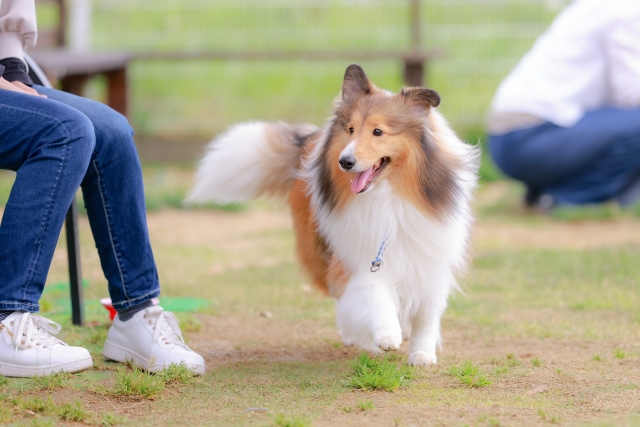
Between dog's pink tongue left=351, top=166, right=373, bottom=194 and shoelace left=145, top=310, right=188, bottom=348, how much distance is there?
2.76 ft

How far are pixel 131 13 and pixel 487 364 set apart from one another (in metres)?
8.29

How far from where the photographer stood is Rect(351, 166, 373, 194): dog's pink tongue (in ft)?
10.1

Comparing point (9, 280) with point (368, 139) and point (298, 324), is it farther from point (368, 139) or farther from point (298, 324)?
point (298, 324)

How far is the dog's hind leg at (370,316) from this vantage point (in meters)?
2.93

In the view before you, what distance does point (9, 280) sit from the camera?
8.74 feet

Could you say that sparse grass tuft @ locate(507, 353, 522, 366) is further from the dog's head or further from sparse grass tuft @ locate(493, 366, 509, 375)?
the dog's head

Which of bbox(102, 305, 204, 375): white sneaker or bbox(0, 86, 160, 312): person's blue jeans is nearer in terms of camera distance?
bbox(0, 86, 160, 312): person's blue jeans

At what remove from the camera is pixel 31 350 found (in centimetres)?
277

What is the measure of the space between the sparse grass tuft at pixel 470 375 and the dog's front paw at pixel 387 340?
238mm

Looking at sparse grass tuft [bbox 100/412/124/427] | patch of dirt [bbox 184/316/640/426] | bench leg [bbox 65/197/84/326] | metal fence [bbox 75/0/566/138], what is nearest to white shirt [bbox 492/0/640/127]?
metal fence [bbox 75/0/566/138]

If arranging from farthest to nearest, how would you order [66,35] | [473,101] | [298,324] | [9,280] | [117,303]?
1. [473,101]
2. [66,35]
3. [298,324]
4. [117,303]
5. [9,280]

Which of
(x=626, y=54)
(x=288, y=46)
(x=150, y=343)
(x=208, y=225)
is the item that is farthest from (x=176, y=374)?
(x=288, y=46)

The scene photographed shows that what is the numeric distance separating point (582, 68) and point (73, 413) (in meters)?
5.56

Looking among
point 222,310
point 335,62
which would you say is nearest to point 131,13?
point 335,62
